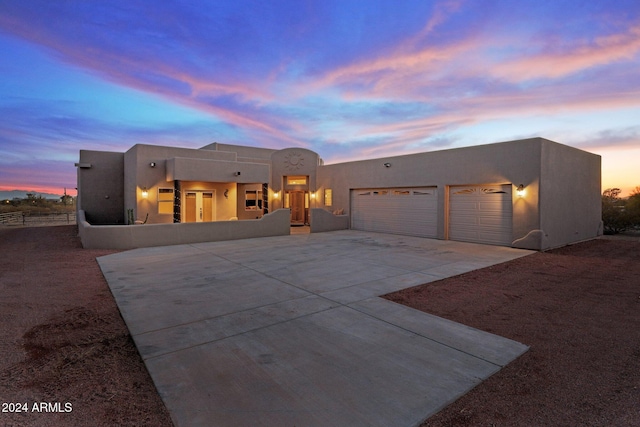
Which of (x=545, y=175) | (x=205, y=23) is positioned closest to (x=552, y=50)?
(x=545, y=175)

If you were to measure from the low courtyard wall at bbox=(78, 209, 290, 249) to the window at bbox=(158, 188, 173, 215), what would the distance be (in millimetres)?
3619

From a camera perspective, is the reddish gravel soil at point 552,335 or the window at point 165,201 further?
the window at point 165,201

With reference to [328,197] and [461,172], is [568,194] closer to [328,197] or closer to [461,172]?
[461,172]

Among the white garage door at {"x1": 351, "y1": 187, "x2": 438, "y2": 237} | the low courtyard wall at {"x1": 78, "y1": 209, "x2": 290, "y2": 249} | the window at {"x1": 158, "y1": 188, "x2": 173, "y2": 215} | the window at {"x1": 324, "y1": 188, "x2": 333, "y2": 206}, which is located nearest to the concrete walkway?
the low courtyard wall at {"x1": 78, "y1": 209, "x2": 290, "y2": 249}

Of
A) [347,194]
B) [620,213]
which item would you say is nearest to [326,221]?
[347,194]

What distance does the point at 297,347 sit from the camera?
11.6 feet

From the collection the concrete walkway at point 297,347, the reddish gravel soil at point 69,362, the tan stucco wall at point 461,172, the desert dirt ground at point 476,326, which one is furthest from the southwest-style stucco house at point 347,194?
the reddish gravel soil at point 69,362

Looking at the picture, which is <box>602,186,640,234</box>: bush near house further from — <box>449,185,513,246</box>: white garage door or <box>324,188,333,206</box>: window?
<box>324,188,333,206</box>: window

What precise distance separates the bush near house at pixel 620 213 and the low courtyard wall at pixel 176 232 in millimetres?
17223

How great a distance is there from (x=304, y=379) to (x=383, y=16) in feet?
38.3

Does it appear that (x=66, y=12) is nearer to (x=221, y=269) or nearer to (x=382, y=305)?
(x=221, y=269)

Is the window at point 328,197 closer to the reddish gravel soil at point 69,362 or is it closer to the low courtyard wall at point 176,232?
the low courtyard wall at point 176,232

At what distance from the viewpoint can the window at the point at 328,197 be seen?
19.4 m

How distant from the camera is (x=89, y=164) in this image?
58.4 feet
